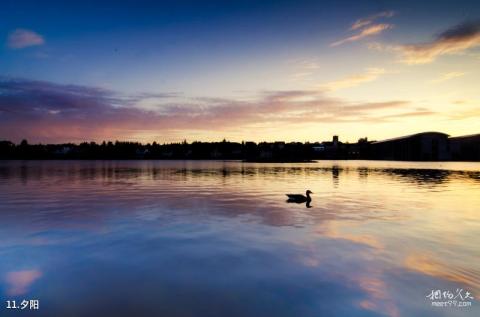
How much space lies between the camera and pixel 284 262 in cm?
1475

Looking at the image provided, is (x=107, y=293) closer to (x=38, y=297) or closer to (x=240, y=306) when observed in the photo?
(x=38, y=297)

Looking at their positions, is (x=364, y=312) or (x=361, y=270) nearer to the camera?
(x=364, y=312)

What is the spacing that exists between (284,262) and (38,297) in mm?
9397

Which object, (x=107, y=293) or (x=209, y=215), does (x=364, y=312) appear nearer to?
(x=107, y=293)

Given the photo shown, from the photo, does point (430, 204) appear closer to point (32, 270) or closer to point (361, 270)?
point (361, 270)

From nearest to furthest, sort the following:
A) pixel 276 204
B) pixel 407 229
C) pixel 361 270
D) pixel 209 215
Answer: pixel 361 270
pixel 407 229
pixel 209 215
pixel 276 204

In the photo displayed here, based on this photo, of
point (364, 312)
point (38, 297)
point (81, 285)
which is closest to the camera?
point (364, 312)

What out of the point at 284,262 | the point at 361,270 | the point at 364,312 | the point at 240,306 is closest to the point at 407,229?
the point at 361,270

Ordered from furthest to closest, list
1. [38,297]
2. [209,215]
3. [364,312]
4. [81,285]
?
[209,215] → [81,285] → [38,297] → [364,312]

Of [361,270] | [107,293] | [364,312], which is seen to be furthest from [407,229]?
[107,293]

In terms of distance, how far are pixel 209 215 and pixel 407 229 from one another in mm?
13833

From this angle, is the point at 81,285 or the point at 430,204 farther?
the point at 430,204

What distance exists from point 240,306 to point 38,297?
694 centimetres

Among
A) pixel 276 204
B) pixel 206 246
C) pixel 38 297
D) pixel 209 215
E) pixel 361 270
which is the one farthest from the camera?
pixel 276 204
